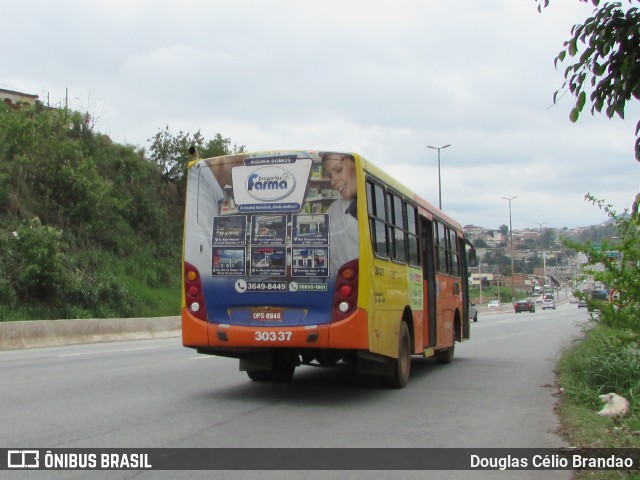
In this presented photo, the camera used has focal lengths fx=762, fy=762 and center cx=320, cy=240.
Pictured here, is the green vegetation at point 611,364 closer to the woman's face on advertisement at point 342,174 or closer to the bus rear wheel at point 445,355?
the woman's face on advertisement at point 342,174

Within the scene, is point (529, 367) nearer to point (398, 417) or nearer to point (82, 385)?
point (398, 417)

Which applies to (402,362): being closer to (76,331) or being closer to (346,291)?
(346,291)

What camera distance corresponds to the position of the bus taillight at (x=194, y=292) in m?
9.83

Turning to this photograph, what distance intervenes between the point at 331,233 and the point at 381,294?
3.81 ft

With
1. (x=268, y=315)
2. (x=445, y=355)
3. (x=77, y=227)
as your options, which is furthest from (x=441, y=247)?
(x=77, y=227)

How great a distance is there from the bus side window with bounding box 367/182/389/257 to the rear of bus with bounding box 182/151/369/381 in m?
0.42

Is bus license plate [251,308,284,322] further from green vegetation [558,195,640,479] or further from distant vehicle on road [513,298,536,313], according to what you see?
distant vehicle on road [513,298,536,313]

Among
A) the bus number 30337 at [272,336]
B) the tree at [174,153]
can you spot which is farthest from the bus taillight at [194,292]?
the tree at [174,153]

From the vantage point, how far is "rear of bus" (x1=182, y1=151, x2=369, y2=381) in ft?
30.6

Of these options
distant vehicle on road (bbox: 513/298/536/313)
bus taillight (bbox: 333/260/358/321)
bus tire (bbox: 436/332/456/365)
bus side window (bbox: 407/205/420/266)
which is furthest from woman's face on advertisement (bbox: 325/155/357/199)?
distant vehicle on road (bbox: 513/298/536/313)

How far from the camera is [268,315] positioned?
9531mm

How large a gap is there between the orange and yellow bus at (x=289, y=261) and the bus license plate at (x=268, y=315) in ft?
0.04

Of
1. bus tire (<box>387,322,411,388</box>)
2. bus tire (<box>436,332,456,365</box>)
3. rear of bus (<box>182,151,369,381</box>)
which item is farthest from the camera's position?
bus tire (<box>436,332,456,365</box>)

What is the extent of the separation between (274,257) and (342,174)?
4.44ft
